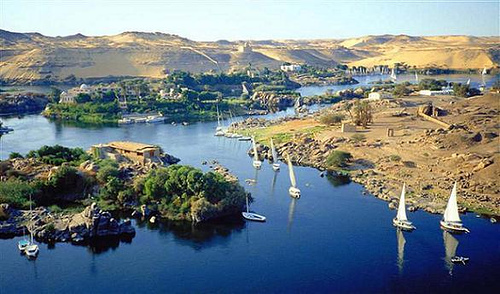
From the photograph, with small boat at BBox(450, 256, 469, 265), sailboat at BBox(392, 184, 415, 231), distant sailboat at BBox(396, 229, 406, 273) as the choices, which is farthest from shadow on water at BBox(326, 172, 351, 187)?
small boat at BBox(450, 256, 469, 265)

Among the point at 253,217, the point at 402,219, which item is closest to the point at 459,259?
the point at 402,219

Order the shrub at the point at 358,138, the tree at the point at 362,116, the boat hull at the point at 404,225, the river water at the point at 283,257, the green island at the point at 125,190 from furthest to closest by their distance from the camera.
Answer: the tree at the point at 362,116 → the shrub at the point at 358,138 → the green island at the point at 125,190 → the boat hull at the point at 404,225 → the river water at the point at 283,257

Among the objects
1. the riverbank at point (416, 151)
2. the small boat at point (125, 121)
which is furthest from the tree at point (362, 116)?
the small boat at point (125, 121)

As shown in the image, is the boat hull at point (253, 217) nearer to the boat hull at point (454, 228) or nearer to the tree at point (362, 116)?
the boat hull at point (454, 228)

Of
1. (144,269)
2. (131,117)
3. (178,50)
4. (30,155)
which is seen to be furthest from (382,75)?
(144,269)

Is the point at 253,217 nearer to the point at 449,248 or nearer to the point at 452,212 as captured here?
the point at 449,248

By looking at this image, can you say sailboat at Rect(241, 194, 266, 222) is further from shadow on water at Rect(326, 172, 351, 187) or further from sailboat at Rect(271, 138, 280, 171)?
sailboat at Rect(271, 138, 280, 171)

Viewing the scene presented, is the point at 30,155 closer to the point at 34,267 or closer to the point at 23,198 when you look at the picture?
the point at 23,198
